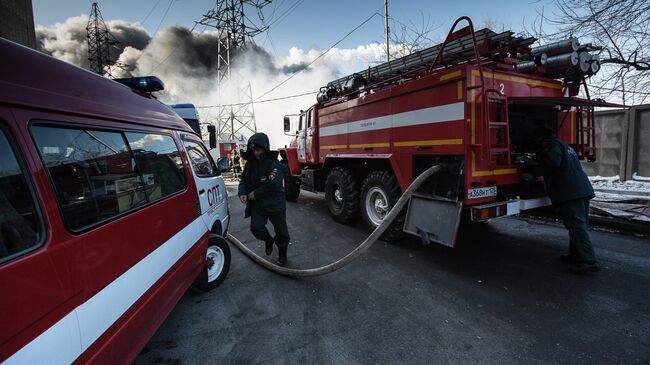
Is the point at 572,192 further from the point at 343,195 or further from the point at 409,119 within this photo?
the point at 343,195

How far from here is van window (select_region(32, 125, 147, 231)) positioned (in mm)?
1520

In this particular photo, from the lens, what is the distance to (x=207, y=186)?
372 centimetres

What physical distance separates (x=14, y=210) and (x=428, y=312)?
3.08 m

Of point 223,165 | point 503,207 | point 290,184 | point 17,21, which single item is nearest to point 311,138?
point 290,184

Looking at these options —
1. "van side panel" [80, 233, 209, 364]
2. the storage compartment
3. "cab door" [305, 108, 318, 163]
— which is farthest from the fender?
"van side panel" [80, 233, 209, 364]

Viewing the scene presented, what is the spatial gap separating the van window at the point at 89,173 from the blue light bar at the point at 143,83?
104 cm

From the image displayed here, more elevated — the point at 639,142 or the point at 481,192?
the point at 639,142

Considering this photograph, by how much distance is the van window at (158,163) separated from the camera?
7.89ft

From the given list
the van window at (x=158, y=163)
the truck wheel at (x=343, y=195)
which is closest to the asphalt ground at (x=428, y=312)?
the van window at (x=158, y=163)

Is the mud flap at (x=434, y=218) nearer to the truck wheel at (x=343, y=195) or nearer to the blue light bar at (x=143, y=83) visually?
the truck wheel at (x=343, y=195)

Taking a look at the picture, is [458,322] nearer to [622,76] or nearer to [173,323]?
[173,323]

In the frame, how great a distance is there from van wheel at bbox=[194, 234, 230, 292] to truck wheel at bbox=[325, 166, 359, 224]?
276cm

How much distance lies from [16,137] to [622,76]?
1040 centimetres

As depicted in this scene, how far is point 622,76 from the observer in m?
7.34
